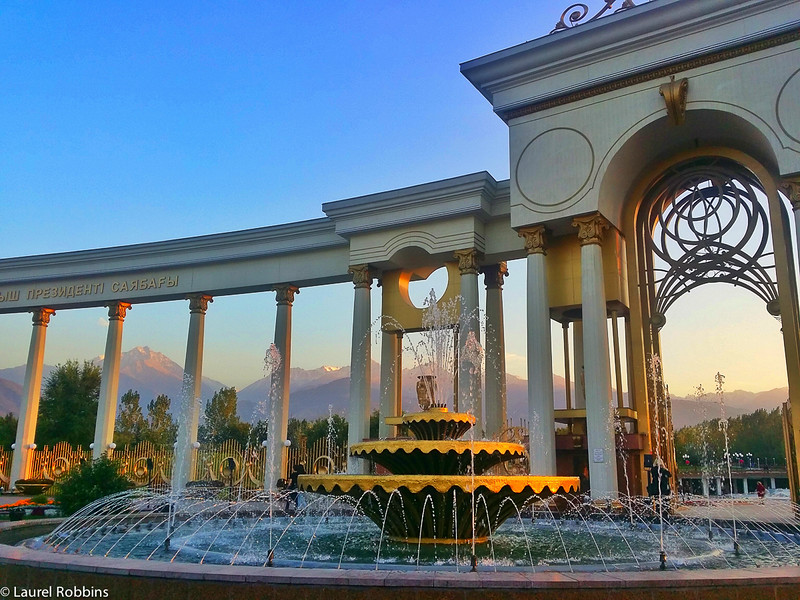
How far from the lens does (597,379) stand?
44.8 feet

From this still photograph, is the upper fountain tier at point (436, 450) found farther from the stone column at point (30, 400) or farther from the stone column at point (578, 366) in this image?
the stone column at point (30, 400)

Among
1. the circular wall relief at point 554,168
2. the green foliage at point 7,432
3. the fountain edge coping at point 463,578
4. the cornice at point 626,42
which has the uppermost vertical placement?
the cornice at point 626,42

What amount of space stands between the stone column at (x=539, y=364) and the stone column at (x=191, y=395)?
10542mm

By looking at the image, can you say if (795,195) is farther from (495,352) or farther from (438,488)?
(438,488)

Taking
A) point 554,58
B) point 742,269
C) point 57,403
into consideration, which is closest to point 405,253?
point 554,58

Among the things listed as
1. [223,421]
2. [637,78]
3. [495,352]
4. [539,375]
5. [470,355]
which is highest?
[637,78]

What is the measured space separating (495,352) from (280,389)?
6395 millimetres

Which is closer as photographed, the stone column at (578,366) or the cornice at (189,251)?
the stone column at (578,366)

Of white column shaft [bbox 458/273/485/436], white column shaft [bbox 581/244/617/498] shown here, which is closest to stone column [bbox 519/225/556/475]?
white column shaft [bbox 581/244/617/498]

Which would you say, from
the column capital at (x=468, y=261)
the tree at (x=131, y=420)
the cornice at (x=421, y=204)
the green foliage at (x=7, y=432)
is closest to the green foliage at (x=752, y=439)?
the column capital at (x=468, y=261)

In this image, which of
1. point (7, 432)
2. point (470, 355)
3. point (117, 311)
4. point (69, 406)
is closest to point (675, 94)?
point (470, 355)

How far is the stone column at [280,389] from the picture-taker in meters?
18.5

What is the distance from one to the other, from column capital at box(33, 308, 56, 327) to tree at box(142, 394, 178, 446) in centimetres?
2886

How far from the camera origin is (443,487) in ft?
20.5
